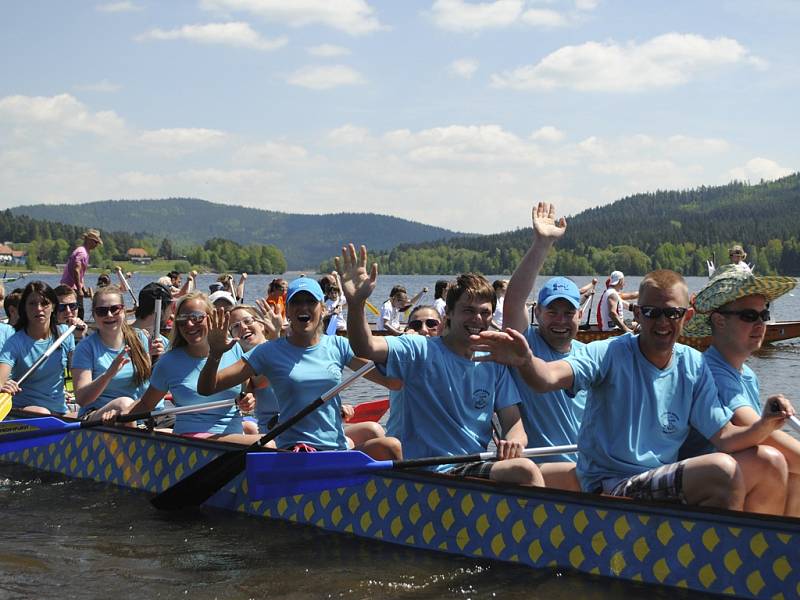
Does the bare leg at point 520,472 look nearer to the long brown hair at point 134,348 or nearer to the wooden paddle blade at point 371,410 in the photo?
the long brown hair at point 134,348

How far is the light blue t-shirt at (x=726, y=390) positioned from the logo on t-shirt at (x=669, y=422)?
321 mm

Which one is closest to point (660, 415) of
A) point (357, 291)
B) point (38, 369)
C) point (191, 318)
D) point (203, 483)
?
point (357, 291)

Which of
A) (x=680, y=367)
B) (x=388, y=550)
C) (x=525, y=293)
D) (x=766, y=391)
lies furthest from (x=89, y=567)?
(x=766, y=391)

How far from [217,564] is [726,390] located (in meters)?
3.36

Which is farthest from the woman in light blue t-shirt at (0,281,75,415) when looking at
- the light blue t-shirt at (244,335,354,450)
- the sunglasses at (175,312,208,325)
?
the light blue t-shirt at (244,335,354,450)

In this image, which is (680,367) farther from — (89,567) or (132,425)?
(132,425)

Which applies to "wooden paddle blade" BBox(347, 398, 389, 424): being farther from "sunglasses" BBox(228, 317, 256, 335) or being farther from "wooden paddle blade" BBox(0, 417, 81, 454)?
"wooden paddle blade" BBox(0, 417, 81, 454)

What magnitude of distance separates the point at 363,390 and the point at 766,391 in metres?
7.19

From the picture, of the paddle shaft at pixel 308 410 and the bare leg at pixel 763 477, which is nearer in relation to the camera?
the bare leg at pixel 763 477

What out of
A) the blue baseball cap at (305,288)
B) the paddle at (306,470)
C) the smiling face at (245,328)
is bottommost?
the paddle at (306,470)

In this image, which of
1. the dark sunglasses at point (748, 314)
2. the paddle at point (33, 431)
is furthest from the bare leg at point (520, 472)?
the paddle at point (33, 431)

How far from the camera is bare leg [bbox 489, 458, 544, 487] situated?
5.67 meters

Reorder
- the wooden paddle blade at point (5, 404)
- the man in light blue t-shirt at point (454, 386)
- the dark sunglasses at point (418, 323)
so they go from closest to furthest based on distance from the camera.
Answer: the man in light blue t-shirt at point (454, 386), the dark sunglasses at point (418, 323), the wooden paddle blade at point (5, 404)

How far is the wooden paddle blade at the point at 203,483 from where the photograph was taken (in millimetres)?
7000
